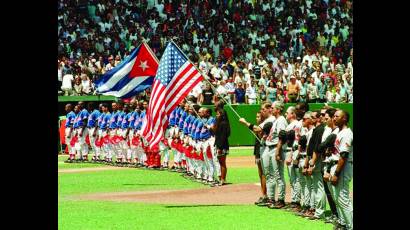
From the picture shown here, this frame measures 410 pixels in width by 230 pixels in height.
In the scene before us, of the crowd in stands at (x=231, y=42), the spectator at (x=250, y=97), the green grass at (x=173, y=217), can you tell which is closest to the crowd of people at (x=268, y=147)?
the green grass at (x=173, y=217)

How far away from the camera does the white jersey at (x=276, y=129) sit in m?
17.5

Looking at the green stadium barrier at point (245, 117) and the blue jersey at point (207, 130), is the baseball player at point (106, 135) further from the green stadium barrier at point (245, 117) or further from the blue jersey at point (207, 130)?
the blue jersey at point (207, 130)

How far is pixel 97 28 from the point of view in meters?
44.5

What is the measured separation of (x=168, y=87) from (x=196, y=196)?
8.87 feet

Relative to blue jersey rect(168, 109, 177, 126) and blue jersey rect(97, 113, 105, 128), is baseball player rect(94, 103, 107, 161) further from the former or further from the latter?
blue jersey rect(168, 109, 177, 126)

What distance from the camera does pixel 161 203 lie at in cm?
1933

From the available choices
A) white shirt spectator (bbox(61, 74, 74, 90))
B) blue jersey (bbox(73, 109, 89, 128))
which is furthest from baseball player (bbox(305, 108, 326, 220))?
white shirt spectator (bbox(61, 74, 74, 90))

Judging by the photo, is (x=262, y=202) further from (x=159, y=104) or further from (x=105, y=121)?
(x=105, y=121)

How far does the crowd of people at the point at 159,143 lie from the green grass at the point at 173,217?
14.4 ft

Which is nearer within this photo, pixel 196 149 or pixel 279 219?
pixel 279 219

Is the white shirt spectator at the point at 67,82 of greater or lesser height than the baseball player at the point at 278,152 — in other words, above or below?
above
